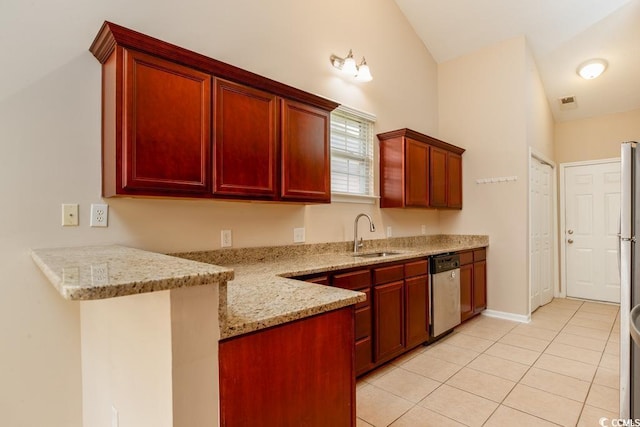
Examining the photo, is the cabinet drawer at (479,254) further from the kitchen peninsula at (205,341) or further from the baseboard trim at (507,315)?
the kitchen peninsula at (205,341)

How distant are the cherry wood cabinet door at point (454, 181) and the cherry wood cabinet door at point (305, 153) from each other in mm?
2253

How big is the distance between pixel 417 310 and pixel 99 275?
2767 mm

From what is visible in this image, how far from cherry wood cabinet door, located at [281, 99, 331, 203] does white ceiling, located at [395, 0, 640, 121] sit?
2653 mm

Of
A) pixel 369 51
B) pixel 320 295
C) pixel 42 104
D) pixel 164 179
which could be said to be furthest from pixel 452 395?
pixel 369 51

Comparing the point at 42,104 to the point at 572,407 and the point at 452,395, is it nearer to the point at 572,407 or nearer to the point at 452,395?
the point at 452,395

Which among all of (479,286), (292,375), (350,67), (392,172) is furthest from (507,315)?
(292,375)

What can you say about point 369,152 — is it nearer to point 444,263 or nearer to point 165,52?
point 444,263

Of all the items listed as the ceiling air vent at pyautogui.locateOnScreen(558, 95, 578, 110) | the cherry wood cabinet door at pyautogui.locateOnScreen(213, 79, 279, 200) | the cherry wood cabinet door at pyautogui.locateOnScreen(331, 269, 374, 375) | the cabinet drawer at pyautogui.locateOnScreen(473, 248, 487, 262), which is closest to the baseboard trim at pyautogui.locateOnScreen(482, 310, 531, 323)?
the cabinet drawer at pyautogui.locateOnScreen(473, 248, 487, 262)

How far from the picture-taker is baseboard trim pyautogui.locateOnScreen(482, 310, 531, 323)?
4000 mm

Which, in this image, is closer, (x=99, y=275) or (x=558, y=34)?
(x=99, y=275)

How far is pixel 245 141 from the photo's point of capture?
2164 millimetres

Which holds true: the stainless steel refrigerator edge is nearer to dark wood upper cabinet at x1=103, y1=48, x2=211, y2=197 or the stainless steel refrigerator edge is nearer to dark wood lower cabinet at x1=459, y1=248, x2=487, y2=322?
dark wood lower cabinet at x1=459, y1=248, x2=487, y2=322

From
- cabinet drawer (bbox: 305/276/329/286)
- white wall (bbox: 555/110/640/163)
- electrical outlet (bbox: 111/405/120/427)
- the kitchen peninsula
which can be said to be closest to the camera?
the kitchen peninsula

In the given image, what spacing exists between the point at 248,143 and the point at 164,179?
1.96 feet
